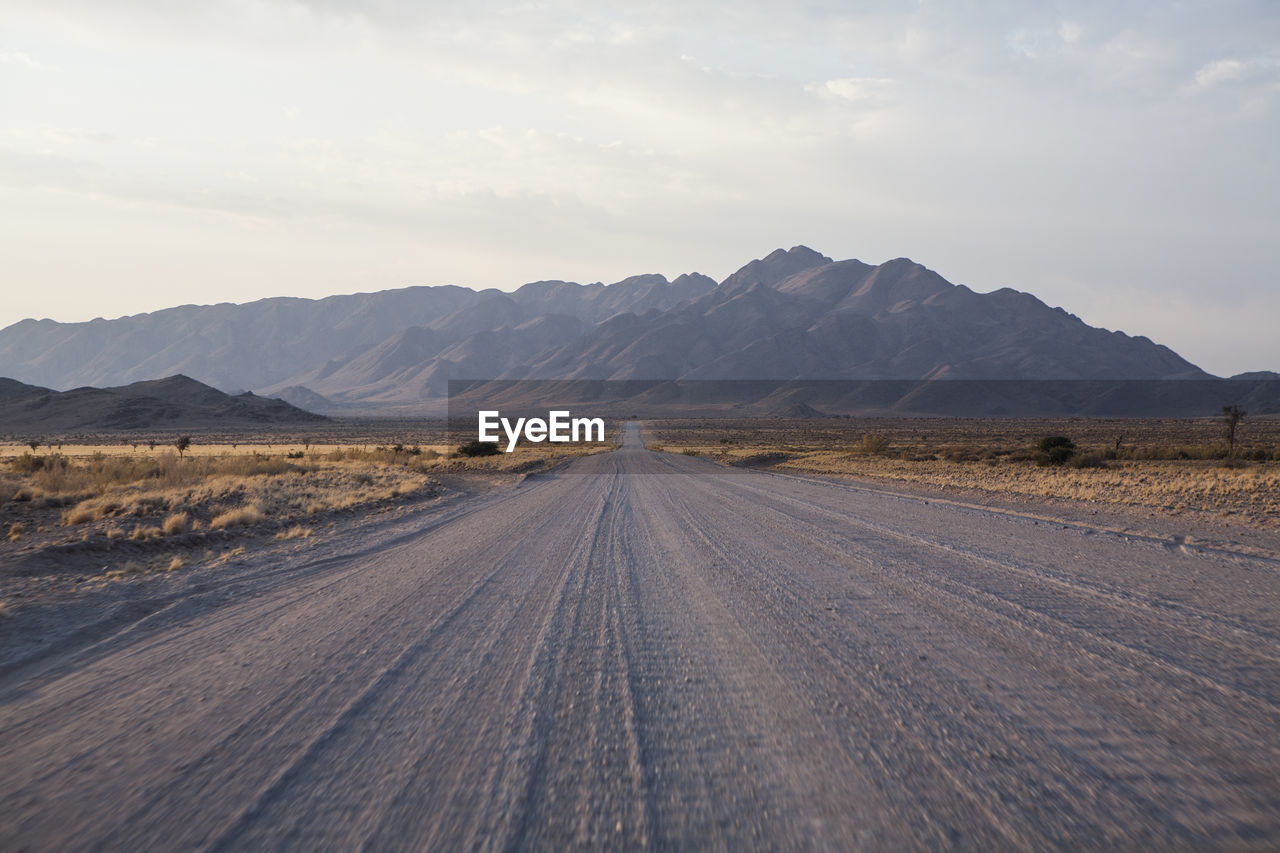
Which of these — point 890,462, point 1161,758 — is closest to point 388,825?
point 1161,758

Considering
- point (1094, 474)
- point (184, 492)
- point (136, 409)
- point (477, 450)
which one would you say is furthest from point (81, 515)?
point (136, 409)

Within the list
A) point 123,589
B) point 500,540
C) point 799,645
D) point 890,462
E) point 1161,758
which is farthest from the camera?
point 890,462

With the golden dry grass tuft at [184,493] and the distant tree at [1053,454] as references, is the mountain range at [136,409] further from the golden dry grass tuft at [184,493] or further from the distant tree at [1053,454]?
the distant tree at [1053,454]

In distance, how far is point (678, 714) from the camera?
5066 millimetres

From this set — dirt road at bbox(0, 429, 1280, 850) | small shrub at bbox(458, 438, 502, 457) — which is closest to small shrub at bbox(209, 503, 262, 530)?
dirt road at bbox(0, 429, 1280, 850)

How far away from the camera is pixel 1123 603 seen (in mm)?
7758

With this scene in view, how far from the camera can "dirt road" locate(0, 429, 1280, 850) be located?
12.1ft

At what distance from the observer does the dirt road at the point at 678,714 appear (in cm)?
368

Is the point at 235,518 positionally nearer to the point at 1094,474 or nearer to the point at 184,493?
the point at 184,493

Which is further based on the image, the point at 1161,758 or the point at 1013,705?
the point at 1013,705

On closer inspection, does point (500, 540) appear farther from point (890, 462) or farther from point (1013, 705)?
point (890, 462)

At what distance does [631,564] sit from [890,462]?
28.4 m

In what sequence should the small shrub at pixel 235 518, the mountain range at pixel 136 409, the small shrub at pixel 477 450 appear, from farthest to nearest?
1. the mountain range at pixel 136 409
2. the small shrub at pixel 477 450
3. the small shrub at pixel 235 518

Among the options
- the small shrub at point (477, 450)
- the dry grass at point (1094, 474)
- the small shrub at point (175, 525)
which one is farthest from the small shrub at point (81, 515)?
the small shrub at point (477, 450)
